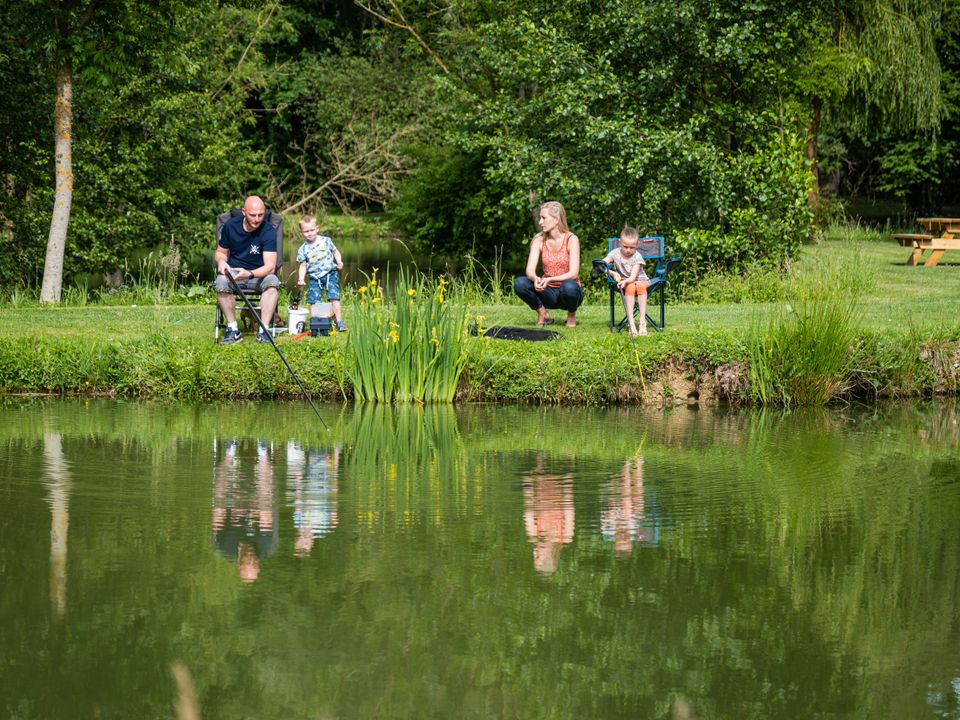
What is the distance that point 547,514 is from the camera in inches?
300

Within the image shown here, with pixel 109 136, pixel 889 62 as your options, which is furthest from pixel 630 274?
pixel 889 62

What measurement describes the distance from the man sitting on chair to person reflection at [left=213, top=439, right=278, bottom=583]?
10.5ft

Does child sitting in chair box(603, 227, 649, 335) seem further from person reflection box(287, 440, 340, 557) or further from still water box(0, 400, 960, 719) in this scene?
person reflection box(287, 440, 340, 557)

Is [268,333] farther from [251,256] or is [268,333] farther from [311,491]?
[311,491]

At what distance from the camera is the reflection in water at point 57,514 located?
19.6ft

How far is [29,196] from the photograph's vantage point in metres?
21.4

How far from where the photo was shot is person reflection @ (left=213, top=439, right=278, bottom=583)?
6707 millimetres

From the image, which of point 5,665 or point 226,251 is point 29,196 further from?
point 5,665

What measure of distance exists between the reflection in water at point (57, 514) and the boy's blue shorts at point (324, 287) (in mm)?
4019

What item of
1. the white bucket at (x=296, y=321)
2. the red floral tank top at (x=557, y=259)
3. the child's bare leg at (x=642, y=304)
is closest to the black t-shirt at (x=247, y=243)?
the white bucket at (x=296, y=321)

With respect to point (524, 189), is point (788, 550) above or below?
below

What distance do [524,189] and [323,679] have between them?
665 inches

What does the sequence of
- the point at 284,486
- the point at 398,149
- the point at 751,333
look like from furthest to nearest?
1. the point at 398,149
2. the point at 751,333
3. the point at 284,486

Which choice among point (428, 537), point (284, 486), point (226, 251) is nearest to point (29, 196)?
point (226, 251)
